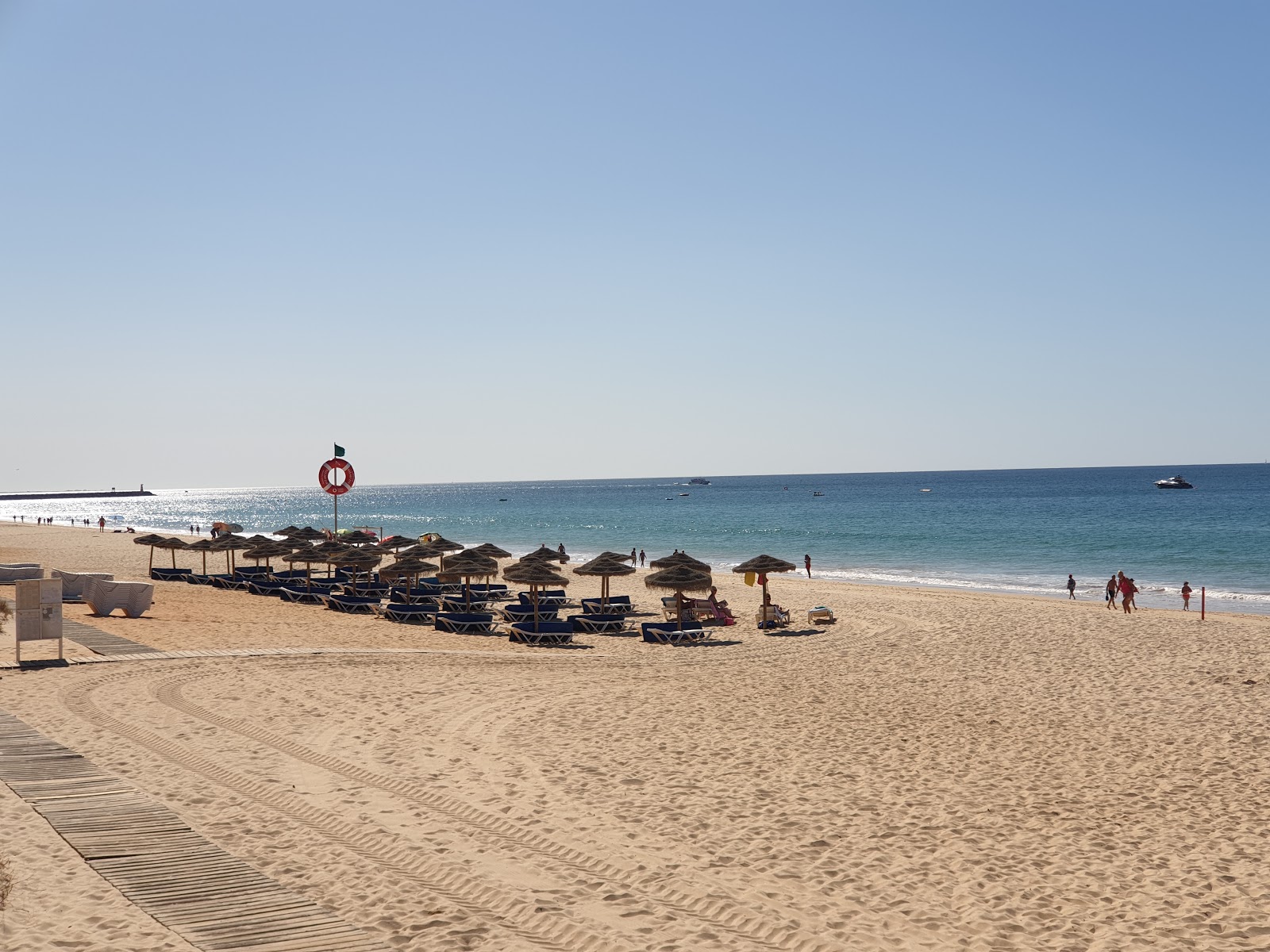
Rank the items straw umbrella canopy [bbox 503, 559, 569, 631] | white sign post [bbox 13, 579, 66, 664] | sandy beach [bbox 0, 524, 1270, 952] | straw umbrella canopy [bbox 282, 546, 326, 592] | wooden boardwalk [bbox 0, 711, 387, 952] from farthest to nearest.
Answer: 1. straw umbrella canopy [bbox 282, 546, 326, 592]
2. straw umbrella canopy [bbox 503, 559, 569, 631]
3. white sign post [bbox 13, 579, 66, 664]
4. sandy beach [bbox 0, 524, 1270, 952]
5. wooden boardwalk [bbox 0, 711, 387, 952]

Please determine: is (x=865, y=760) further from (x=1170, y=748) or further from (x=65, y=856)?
(x=65, y=856)

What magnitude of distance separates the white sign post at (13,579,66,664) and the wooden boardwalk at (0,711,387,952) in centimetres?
599

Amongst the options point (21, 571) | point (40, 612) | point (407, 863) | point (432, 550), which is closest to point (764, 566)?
point (432, 550)

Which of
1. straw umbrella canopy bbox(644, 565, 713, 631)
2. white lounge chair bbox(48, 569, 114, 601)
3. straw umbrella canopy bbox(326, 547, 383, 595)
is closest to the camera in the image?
straw umbrella canopy bbox(644, 565, 713, 631)

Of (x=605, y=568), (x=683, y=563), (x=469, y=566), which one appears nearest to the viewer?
(x=683, y=563)

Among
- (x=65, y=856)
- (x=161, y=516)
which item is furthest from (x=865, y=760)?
(x=161, y=516)

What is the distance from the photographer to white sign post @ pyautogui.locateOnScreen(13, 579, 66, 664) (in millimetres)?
14281

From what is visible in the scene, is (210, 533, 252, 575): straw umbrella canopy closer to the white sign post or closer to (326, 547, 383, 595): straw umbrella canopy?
(326, 547, 383, 595): straw umbrella canopy

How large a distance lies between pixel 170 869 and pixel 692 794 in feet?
15.1

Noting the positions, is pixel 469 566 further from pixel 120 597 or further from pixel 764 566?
pixel 120 597

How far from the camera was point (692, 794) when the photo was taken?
365 inches

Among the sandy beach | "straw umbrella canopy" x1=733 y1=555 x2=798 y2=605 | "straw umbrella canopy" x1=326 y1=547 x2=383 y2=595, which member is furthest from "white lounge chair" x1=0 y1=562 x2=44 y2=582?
"straw umbrella canopy" x1=733 y1=555 x2=798 y2=605

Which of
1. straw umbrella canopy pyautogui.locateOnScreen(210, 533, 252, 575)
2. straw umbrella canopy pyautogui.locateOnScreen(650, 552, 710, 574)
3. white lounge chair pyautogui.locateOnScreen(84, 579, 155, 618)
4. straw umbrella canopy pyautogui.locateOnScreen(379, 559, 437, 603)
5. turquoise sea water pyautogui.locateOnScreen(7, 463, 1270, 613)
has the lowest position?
turquoise sea water pyautogui.locateOnScreen(7, 463, 1270, 613)

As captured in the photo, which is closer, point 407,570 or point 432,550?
point 407,570
